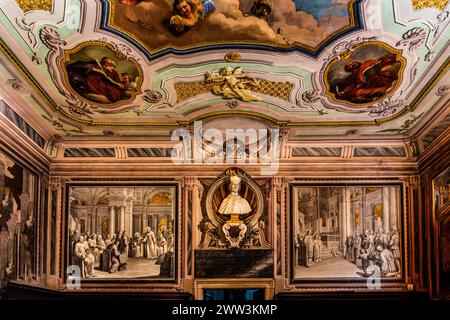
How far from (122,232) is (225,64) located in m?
7.07

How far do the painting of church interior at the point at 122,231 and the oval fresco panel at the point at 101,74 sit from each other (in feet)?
12.0

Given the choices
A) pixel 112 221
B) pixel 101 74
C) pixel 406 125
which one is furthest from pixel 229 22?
pixel 112 221

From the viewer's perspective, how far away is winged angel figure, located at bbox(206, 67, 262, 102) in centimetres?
1492

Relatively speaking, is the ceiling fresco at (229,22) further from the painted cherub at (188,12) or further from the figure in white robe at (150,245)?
the figure in white robe at (150,245)

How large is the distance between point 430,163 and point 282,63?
600 cm

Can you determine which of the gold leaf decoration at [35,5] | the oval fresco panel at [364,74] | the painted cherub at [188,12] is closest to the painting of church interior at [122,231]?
the oval fresco panel at [364,74]

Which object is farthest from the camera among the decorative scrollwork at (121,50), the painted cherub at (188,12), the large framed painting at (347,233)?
the large framed painting at (347,233)

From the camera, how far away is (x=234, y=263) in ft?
61.3

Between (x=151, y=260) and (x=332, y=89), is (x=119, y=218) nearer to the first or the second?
(x=151, y=260)

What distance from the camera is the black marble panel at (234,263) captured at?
61.1ft

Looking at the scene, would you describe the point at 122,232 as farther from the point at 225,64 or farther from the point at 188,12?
the point at 188,12

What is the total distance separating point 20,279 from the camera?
52.7 feet

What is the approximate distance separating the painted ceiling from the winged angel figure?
0.03 metres

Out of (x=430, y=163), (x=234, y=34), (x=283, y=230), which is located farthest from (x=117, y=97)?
(x=430, y=163)
